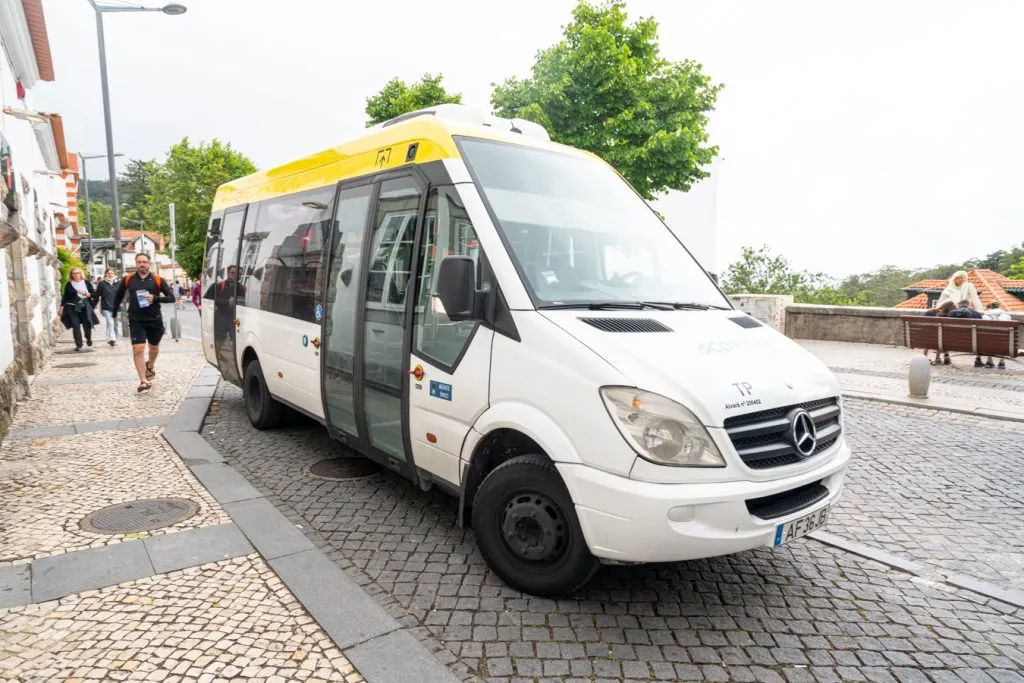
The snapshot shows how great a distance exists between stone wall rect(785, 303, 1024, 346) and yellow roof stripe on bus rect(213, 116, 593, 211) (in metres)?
13.2

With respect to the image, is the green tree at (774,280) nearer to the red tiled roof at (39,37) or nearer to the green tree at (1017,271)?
the red tiled roof at (39,37)

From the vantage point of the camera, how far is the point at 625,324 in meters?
3.32

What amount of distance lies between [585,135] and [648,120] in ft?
6.57

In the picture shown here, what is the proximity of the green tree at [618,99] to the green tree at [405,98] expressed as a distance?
7.37m

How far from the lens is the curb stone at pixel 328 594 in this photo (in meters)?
2.83

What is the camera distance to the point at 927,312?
13.5 metres

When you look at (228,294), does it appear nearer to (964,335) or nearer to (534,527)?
(534,527)

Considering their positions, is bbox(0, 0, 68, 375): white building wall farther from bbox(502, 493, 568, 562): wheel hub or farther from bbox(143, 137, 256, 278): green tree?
bbox(143, 137, 256, 278): green tree

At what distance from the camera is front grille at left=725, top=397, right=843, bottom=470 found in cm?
298

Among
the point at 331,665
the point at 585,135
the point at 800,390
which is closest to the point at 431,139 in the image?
the point at 800,390

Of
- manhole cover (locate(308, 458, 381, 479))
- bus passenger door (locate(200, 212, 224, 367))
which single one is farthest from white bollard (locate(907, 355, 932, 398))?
bus passenger door (locate(200, 212, 224, 367))

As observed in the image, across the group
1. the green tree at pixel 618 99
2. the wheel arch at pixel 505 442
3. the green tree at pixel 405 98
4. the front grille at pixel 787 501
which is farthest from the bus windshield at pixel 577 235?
the green tree at pixel 405 98

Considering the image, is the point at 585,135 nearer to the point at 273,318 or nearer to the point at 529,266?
the point at 273,318

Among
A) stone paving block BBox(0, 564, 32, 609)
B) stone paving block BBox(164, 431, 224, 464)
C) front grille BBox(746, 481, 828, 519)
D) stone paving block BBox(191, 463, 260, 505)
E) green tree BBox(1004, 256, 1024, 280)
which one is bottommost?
stone paving block BBox(0, 564, 32, 609)
